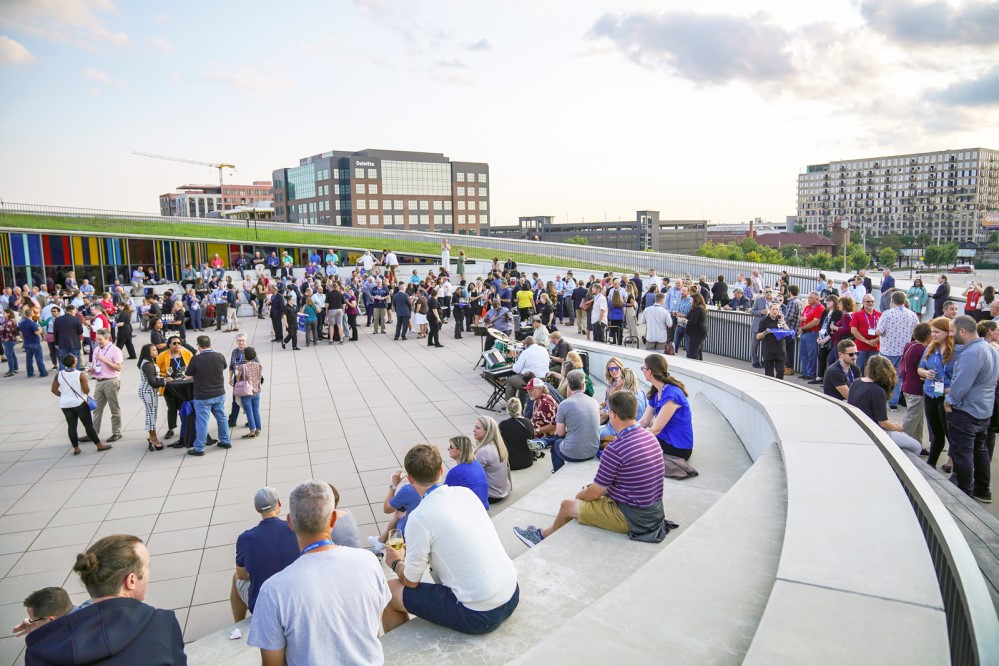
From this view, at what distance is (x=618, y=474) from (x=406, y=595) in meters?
1.87

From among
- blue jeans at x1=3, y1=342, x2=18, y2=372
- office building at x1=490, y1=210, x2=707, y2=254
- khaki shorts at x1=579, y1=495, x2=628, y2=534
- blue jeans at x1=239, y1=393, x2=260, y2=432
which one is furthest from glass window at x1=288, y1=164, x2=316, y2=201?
khaki shorts at x1=579, y1=495, x2=628, y2=534

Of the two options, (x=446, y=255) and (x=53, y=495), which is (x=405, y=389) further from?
(x=446, y=255)

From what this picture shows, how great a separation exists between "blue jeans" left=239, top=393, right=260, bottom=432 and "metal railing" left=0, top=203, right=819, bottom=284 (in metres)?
24.5

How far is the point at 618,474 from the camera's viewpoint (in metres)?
4.86

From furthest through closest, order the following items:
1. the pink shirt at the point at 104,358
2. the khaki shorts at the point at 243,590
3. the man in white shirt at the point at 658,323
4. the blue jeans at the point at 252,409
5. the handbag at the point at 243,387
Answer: the man in white shirt at the point at 658,323
the blue jeans at the point at 252,409
the handbag at the point at 243,387
the pink shirt at the point at 104,358
the khaki shorts at the point at 243,590

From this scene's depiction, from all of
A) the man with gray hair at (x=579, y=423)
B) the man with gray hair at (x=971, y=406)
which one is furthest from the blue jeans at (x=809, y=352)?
the man with gray hair at (x=579, y=423)

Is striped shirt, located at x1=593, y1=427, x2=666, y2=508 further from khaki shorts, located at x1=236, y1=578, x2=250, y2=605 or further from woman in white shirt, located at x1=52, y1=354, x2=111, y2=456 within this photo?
woman in white shirt, located at x1=52, y1=354, x2=111, y2=456

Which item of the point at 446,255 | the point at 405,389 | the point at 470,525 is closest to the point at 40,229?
the point at 446,255

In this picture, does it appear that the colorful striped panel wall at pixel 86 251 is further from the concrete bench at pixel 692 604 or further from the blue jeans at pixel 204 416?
the concrete bench at pixel 692 604

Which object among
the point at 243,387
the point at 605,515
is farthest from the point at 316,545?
the point at 243,387

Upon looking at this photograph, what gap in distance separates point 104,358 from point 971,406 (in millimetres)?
11614

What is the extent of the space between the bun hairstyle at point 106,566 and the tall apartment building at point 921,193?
193m

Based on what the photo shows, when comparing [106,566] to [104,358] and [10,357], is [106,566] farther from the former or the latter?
[10,357]

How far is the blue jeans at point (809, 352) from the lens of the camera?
12.4m
